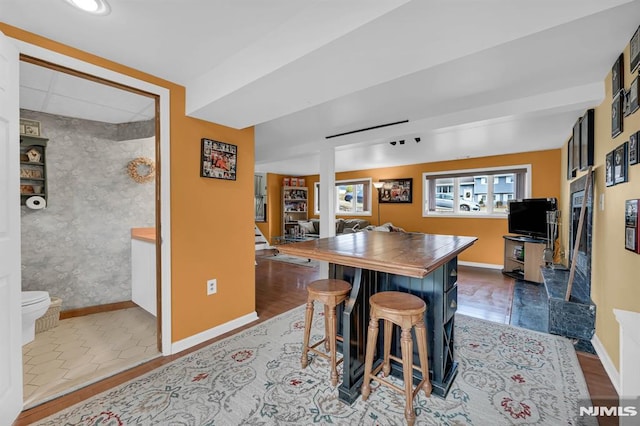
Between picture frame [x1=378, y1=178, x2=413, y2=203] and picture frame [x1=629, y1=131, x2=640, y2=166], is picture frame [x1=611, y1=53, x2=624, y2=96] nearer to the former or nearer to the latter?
picture frame [x1=629, y1=131, x2=640, y2=166]

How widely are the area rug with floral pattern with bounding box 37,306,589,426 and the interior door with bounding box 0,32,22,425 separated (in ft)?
0.88

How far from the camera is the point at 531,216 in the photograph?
4352 millimetres

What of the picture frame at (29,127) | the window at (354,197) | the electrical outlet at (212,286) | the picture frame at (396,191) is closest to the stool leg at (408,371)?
the electrical outlet at (212,286)

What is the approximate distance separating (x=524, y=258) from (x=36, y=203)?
6437 mm

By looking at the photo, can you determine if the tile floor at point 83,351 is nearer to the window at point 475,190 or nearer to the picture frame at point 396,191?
the picture frame at point 396,191

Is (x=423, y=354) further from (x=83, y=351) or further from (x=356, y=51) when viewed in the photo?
(x=83, y=351)

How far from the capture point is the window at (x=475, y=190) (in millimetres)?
5215

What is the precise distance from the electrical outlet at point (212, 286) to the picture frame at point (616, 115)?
3302 millimetres

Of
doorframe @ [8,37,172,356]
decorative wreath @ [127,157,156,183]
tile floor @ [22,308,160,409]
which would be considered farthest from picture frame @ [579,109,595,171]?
decorative wreath @ [127,157,156,183]

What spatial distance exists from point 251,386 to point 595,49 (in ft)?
10.2

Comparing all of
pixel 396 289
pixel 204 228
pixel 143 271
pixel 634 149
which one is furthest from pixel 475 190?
pixel 143 271

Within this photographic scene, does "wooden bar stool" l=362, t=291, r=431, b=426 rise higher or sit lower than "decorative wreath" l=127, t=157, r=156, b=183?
lower

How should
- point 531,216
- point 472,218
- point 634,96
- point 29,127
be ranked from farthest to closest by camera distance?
point 472,218
point 531,216
point 29,127
point 634,96

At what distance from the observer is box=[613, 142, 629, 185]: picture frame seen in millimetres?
1718
